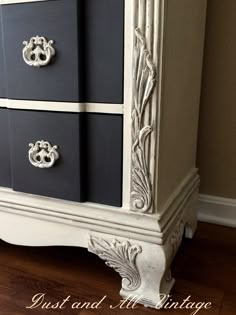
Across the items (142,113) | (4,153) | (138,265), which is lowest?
(138,265)

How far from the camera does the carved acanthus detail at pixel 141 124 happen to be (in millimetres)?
604

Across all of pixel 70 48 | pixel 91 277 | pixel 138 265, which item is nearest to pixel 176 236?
pixel 138 265

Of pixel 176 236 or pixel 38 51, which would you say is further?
pixel 176 236

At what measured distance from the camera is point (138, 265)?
27.8 inches

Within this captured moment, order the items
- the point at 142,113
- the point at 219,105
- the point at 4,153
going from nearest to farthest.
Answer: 1. the point at 142,113
2. the point at 4,153
3. the point at 219,105

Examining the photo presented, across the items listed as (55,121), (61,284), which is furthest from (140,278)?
(55,121)

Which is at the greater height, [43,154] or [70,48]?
[70,48]

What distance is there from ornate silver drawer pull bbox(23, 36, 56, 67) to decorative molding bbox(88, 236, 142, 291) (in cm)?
39

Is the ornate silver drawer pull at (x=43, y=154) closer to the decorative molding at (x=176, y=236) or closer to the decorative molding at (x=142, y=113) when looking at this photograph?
the decorative molding at (x=142, y=113)

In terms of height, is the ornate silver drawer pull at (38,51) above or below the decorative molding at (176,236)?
above

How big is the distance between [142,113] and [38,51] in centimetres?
24

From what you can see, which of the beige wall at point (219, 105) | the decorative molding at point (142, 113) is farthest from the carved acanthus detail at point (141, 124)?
the beige wall at point (219, 105)

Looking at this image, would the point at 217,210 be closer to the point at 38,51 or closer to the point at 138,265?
the point at 138,265

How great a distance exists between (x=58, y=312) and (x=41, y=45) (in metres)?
0.56
